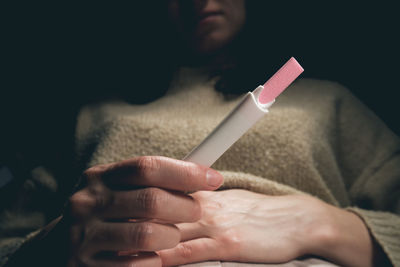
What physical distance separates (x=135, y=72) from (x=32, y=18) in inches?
14.0

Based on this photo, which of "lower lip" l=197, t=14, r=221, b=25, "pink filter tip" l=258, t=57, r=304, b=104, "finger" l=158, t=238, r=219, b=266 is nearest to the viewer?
"pink filter tip" l=258, t=57, r=304, b=104

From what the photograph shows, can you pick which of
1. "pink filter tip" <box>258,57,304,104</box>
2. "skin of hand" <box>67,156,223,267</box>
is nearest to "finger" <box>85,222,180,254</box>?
"skin of hand" <box>67,156,223,267</box>

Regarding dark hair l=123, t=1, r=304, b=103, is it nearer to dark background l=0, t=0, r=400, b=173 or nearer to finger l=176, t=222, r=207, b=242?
dark background l=0, t=0, r=400, b=173

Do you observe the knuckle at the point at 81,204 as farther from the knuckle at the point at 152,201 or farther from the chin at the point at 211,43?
the chin at the point at 211,43

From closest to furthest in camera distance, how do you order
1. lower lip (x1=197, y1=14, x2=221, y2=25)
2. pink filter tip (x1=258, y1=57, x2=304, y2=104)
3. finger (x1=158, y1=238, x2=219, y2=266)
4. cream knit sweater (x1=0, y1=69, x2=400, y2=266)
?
1. pink filter tip (x1=258, y1=57, x2=304, y2=104)
2. finger (x1=158, y1=238, x2=219, y2=266)
3. cream knit sweater (x1=0, y1=69, x2=400, y2=266)
4. lower lip (x1=197, y1=14, x2=221, y2=25)

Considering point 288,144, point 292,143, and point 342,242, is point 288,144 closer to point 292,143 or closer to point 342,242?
point 292,143

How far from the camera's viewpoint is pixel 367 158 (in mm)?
535

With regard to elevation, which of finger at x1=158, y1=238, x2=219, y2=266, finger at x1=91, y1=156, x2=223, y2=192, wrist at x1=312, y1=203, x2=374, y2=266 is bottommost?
wrist at x1=312, y1=203, x2=374, y2=266

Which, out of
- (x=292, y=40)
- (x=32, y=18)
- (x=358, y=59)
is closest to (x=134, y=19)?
(x=32, y=18)

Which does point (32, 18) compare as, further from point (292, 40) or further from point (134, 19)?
point (292, 40)

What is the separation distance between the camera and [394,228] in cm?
39

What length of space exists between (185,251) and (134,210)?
0.36 feet

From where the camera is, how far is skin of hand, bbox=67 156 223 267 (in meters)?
0.26

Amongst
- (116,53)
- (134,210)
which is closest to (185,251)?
(134,210)
